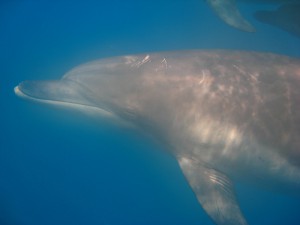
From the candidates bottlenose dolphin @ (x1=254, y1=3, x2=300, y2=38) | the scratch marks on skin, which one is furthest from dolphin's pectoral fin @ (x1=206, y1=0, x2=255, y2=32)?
the scratch marks on skin

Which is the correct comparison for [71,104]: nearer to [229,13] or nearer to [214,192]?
[214,192]

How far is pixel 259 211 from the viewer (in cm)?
1466

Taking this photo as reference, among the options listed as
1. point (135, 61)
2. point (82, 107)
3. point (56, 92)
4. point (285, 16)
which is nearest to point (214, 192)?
point (135, 61)

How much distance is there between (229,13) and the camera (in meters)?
15.0

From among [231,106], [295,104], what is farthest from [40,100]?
[295,104]

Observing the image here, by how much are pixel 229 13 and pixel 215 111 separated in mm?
9567

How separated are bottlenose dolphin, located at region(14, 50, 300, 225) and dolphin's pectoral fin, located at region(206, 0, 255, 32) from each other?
689 centimetres

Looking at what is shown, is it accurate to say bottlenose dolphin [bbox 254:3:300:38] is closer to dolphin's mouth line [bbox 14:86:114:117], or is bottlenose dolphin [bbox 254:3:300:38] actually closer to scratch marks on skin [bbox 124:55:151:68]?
scratch marks on skin [bbox 124:55:151:68]

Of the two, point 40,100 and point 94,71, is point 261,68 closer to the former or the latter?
point 94,71

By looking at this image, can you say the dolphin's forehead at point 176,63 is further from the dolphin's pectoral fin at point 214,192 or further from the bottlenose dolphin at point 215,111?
the dolphin's pectoral fin at point 214,192

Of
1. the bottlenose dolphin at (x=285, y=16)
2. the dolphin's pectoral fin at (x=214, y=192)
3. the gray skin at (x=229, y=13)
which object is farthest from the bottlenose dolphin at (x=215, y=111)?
the bottlenose dolphin at (x=285, y=16)

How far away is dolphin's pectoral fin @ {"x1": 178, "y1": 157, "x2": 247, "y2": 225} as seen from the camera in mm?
6746

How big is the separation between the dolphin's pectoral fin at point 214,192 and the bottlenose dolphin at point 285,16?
13404 mm

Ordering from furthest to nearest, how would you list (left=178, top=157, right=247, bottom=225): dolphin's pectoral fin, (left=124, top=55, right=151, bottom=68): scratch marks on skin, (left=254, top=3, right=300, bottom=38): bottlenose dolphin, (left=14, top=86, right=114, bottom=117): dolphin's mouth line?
(left=254, top=3, right=300, bottom=38): bottlenose dolphin < (left=14, top=86, right=114, bottom=117): dolphin's mouth line < (left=124, top=55, right=151, bottom=68): scratch marks on skin < (left=178, top=157, right=247, bottom=225): dolphin's pectoral fin
